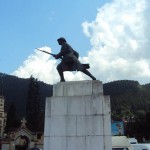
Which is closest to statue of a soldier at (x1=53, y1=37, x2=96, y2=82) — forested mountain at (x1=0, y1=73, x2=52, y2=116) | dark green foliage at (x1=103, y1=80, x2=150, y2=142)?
dark green foliage at (x1=103, y1=80, x2=150, y2=142)

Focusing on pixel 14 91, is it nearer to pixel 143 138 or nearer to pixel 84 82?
pixel 143 138

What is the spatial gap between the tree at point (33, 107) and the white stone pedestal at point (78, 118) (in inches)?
2777

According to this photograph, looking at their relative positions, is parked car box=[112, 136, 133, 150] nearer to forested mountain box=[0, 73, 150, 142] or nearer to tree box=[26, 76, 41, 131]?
forested mountain box=[0, 73, 150, 142]

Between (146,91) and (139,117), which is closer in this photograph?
(139,117)

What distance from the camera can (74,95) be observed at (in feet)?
47.8

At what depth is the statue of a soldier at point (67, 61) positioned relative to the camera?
50.2 ft

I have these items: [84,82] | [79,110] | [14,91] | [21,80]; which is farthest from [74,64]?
[21,80]

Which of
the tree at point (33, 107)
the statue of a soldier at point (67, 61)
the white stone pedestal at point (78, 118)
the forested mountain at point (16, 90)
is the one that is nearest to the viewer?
the white stone pedestal at point (78, 118)

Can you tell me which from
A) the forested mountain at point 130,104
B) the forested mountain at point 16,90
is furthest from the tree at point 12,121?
the forested mountain at point 16,90

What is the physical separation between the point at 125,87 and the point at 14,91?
6849 cm

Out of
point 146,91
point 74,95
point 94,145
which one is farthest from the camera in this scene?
point 146,91

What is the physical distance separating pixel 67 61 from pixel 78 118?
2.90 meters

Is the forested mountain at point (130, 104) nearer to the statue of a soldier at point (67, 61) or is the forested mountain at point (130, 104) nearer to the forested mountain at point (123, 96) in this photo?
the forested mountain at point (123, 96)

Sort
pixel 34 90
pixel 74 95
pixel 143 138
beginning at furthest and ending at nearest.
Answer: pixel 34 90, pixel 143 138, pixel 74 95
